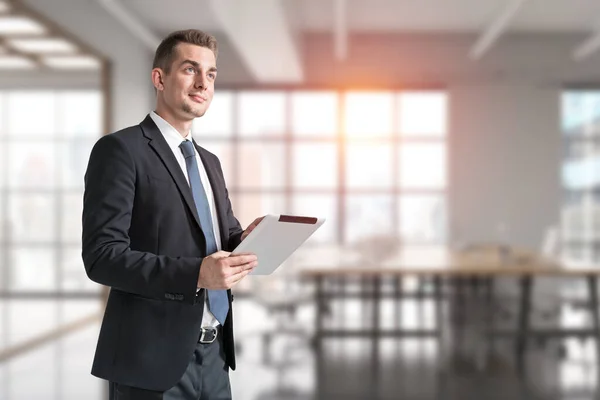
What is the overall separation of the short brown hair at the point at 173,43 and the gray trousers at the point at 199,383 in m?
0.65

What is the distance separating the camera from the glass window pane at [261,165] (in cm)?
1006

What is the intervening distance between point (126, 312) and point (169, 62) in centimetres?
57

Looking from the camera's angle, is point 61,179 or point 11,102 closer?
point 11,102

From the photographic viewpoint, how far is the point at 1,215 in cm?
541

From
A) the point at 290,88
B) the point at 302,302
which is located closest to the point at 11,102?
the point at 302,302

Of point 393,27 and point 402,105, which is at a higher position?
point 393,27

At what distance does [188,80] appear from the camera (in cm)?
146

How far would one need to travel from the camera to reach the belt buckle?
5.03ft

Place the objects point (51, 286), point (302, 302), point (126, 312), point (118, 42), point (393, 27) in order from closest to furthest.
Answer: point (126, 312) → point (302, 302) → point (51, 286) → point (118, 42) → point (393, 27)

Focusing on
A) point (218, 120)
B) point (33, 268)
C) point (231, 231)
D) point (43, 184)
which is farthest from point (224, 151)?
point (231, 231)

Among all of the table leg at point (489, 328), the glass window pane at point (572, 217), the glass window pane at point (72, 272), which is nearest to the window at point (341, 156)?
the glass window pane at point (572, 217)

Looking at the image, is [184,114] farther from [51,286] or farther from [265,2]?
[51,286]

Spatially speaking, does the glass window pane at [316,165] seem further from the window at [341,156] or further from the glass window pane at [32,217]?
the glass window pane at [32,217]

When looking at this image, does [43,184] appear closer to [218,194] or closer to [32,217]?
[32,217]
